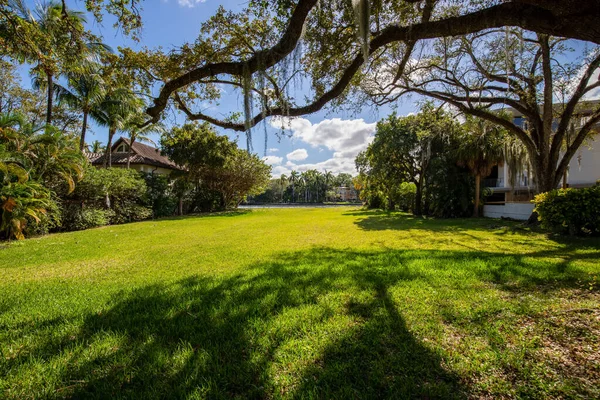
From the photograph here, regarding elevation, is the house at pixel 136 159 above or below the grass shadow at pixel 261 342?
above

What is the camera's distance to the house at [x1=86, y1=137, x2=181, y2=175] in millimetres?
21047

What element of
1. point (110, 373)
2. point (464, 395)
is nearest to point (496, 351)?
point (464, 395)

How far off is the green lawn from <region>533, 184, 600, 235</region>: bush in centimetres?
379

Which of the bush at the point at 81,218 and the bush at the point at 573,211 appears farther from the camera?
the bush at the point at 81,218

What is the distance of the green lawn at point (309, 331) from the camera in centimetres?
167

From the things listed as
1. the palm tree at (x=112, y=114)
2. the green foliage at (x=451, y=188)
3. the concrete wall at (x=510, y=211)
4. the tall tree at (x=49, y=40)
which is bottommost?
the concrete wall at (x=510, y=211)

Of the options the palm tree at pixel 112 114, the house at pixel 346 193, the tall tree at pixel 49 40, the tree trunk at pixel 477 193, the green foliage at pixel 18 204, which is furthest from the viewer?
the house at pixel 346 193

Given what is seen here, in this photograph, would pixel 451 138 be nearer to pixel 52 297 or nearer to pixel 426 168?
pixel 426 168

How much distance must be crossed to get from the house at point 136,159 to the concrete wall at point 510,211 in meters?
23.1

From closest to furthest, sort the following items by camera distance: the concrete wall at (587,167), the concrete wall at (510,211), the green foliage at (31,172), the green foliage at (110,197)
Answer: the green foliage at (31,172), the green foliage at (110,197), the concrete wall at (510,211), the concrete wall at (587,167)

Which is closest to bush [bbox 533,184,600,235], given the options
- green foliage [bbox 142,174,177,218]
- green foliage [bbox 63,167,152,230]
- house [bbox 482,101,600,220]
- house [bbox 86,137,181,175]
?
house [bbox 482,101,600,220]

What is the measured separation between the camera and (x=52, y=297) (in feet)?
10.9

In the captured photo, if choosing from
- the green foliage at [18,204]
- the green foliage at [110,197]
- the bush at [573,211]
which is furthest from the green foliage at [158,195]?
the bush at [573,211]

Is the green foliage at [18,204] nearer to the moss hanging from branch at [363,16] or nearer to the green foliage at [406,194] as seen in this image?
the moss hanging from branch at [363,16]
